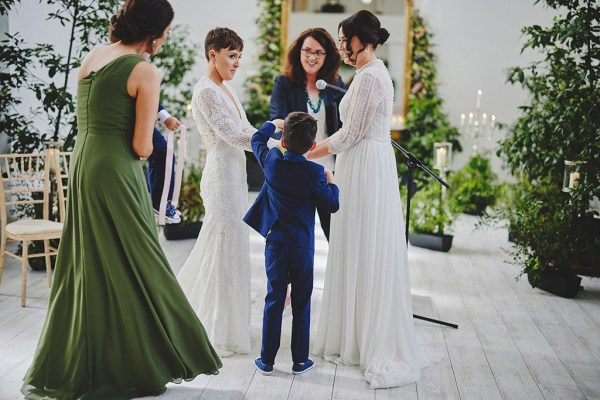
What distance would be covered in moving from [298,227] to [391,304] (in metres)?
0.64

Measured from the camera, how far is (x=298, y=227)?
9.91 ft

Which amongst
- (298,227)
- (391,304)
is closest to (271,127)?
(298,227)

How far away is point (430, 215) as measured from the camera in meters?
6.20

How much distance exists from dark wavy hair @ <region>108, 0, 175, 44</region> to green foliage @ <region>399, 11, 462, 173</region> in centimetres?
642

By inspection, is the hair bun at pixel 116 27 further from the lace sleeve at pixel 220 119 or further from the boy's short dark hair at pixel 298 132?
the boy's short dark hair at pixel 298 132

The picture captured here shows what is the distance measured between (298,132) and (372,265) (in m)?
0.79

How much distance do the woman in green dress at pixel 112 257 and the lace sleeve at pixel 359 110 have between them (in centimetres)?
94

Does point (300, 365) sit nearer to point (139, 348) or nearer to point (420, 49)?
point (139, 348)

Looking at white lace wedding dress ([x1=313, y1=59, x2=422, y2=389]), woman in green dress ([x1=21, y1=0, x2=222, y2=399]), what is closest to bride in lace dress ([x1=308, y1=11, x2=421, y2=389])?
white lace wedding dress ([x1=313, y1=59, x2=422, y2=389])

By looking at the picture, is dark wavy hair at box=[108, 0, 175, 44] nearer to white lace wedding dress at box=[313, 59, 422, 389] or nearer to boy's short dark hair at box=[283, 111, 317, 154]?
boy's short dark hair at box=[283, 111, 317, 154]

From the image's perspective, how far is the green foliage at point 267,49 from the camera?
917 cm

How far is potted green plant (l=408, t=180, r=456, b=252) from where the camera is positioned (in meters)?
6.10

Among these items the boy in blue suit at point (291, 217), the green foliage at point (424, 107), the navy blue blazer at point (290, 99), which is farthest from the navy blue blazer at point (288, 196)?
the green foliage at point (424, 107)

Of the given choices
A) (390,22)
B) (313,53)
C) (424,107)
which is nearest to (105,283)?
(313,53)
